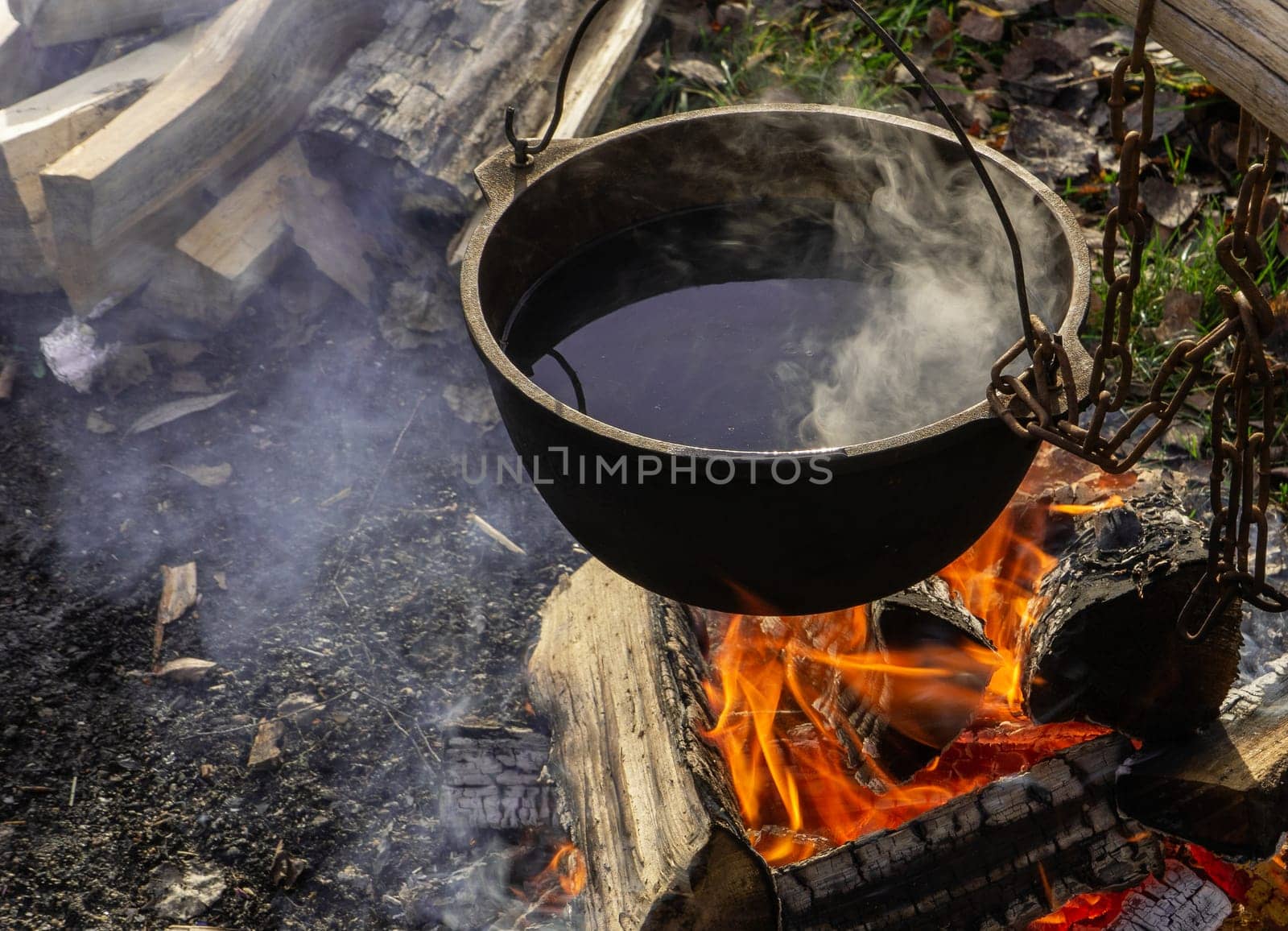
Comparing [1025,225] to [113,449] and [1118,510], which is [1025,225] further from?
[113,449]

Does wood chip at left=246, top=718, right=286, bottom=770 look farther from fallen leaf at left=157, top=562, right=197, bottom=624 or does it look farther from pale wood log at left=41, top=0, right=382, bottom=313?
pale wood log at left=41, top=0, right=382, bottom=313

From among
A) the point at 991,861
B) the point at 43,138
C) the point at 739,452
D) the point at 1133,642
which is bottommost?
the point at 991,861

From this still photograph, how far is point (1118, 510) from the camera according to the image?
2246mm

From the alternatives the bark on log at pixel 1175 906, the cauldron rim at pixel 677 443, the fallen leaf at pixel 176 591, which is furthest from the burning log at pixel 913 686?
the fallen leaf at pixel 176 591

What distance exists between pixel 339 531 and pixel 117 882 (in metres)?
1.21

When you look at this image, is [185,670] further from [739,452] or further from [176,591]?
[739,452]

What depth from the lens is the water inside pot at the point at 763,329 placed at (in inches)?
72.4

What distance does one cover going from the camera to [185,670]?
9.34 feet

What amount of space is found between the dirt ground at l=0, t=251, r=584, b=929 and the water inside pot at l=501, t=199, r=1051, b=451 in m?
1.21

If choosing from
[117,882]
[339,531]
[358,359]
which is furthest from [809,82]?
[117,882]

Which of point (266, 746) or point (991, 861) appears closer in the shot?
point (991, 861)

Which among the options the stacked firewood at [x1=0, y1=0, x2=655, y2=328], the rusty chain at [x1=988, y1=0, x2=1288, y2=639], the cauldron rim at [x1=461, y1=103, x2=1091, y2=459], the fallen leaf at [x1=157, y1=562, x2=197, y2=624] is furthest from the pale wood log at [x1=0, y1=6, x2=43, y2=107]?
the rusty chain at [x1=988, y1=0, x2=1288, y2=639]

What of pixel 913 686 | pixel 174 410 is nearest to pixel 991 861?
pixel 913 686

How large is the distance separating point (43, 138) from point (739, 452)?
3202mm
